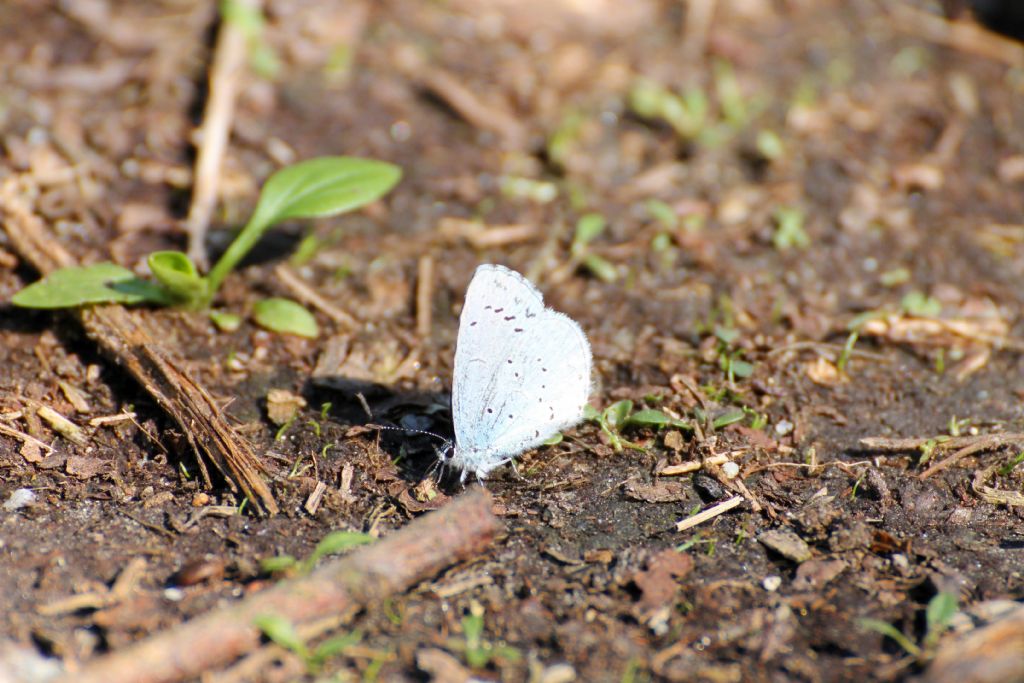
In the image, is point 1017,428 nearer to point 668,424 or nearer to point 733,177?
point 668,424

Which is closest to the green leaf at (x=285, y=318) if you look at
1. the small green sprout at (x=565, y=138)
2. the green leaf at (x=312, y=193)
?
the green leaf at (x=312, y=193)

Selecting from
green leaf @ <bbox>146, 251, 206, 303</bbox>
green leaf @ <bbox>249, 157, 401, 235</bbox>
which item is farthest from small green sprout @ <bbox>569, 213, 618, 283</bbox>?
green leaf @ <bbox>146, 251, 206, 303</bbox>

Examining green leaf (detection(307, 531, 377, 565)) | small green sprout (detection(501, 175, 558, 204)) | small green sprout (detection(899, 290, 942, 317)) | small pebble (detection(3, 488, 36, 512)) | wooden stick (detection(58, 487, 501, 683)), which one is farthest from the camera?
small green sprout (detection(501, 175, 558, 204))

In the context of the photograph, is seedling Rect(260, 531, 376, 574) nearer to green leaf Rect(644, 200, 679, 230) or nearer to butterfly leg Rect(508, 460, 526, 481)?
butterfly leg Rect(508, 460, 526, 481)

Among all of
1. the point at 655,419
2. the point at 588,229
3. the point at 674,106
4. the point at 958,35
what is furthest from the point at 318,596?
the point at 958,35

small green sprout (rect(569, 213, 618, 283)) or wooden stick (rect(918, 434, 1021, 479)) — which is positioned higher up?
small green sprout (rect(569, 213, 618, 283))

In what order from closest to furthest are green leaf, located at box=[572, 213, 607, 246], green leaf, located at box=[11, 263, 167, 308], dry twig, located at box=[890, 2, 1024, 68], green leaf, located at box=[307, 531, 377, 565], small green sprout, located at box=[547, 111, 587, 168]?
green leaf, located at box=[307, 531, 377, 565]
green leaf, located at box=[11, 263, 167, 308]
green leaf, located at box=[572, 213, 607, 246]
small green sprout, located at box=[547, 111, 587, 168]
dry twig, located at box=[890, 2, 1024, 68]

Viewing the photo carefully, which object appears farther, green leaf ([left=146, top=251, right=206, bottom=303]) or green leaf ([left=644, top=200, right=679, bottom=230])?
green leaf ([left=644, top=200, right=679, bottom=230])

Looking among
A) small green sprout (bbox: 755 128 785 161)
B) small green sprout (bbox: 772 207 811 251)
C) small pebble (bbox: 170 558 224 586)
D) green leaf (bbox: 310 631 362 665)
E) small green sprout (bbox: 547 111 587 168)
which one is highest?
small green sprout (bbox: 755 128 785 161)
